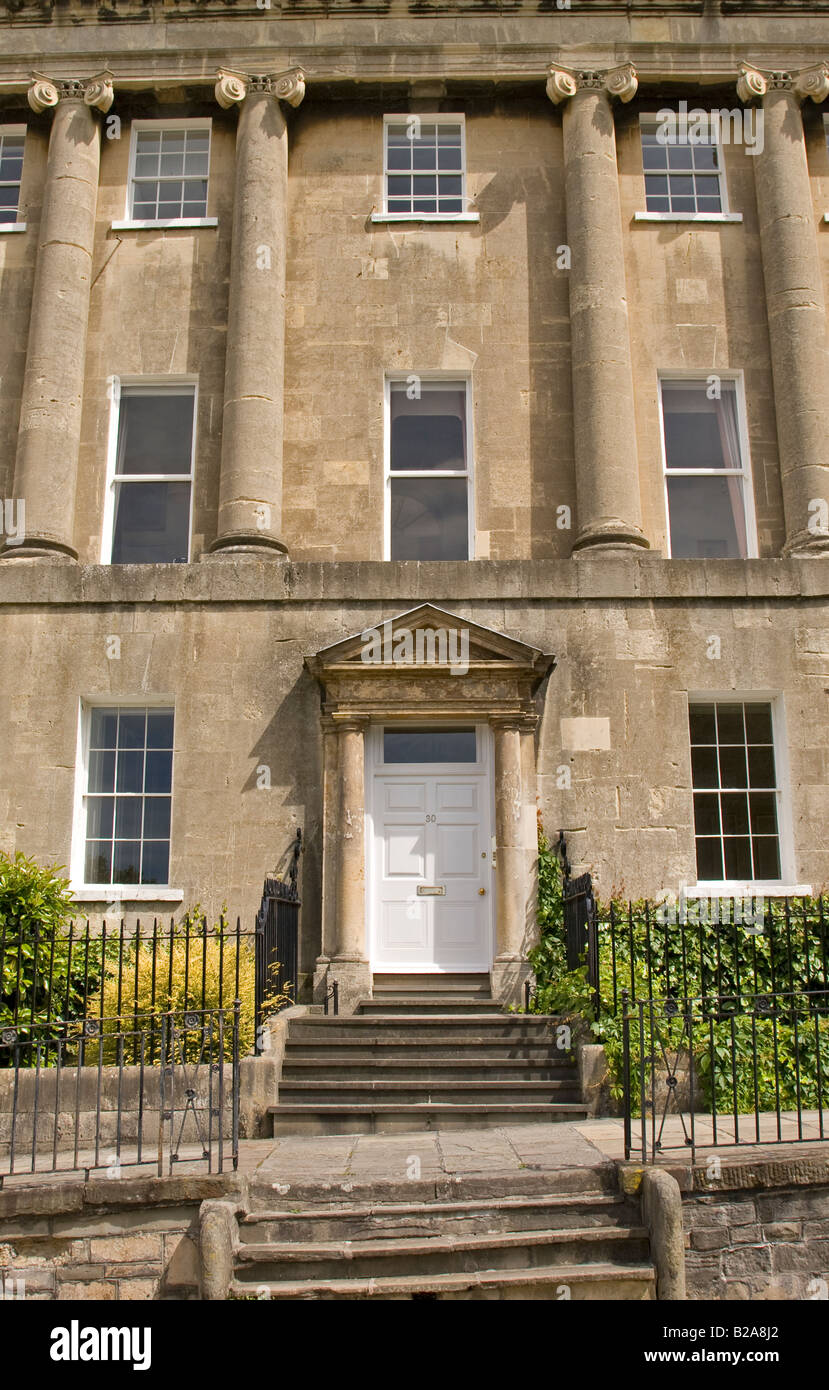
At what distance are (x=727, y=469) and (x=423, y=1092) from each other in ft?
27.9

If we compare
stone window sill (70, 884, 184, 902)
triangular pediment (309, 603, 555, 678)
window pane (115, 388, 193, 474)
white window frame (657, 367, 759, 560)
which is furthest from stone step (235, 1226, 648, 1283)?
window pane (115, 388, 193, 474)

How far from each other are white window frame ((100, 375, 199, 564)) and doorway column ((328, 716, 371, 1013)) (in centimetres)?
344

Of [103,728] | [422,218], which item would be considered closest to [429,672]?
[103,728]

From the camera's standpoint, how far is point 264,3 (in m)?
15.3

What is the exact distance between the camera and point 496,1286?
669cm

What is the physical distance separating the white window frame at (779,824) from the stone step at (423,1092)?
326 cm

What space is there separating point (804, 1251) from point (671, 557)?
8511 millimetres

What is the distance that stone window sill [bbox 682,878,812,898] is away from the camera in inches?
488

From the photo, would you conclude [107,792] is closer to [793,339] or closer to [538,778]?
[538,778]

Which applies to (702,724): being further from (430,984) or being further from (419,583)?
(430,984)

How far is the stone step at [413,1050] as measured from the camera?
34.1ft

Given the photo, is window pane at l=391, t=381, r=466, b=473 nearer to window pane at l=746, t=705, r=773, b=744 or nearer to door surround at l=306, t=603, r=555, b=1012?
door surround at l=306, t=603, r=555, b=1012

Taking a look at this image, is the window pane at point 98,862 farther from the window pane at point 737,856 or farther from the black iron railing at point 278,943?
the window pane at point 737,856
